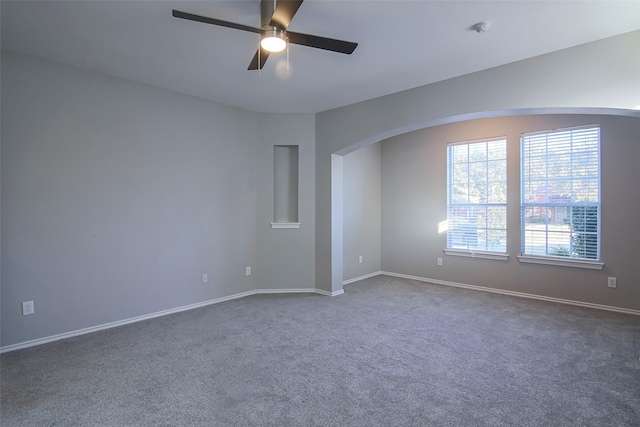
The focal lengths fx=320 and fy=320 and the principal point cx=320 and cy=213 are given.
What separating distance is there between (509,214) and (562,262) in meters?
0.92

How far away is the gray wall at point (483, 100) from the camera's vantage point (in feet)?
8.98

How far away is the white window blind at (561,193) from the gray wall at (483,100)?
1646mm

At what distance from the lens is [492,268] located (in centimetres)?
501

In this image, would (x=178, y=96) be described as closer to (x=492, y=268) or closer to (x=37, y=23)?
(x=37, y=23)

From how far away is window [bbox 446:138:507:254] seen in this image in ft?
16.3

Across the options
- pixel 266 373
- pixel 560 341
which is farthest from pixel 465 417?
pixel 560 341

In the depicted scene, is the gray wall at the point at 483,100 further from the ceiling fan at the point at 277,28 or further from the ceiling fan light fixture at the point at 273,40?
the ceiling fan light fixture at the point at 273,40

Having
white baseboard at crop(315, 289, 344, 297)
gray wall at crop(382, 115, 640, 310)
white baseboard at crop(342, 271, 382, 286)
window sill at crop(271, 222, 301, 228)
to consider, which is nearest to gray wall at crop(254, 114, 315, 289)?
window sill at crop(271, 222, 301, 228)

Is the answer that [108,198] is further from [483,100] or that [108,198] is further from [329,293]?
[483,100]

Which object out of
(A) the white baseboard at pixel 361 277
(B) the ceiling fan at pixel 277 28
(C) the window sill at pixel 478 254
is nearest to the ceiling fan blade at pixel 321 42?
(B) the ceiling fan at pixel 277 28

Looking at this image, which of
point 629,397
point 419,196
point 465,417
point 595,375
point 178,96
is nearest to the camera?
point 465,417

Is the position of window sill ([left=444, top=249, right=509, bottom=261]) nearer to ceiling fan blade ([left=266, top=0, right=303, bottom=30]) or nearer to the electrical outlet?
ceiling fan blade ([left=266, top=0, right=303, bottom=30])

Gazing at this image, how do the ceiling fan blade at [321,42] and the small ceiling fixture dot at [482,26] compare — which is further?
the small ceiling fixture dot at [482,26]

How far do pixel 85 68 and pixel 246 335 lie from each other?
323cm
